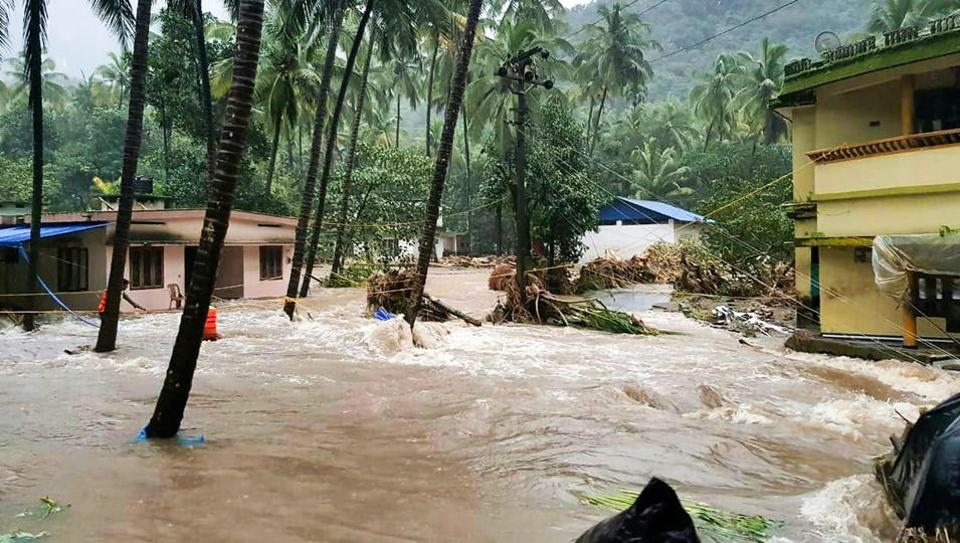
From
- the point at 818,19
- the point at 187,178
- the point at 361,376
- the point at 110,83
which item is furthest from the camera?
the point at 818,19

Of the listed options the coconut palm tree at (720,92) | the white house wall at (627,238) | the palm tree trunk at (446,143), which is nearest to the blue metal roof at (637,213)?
the white house wall at (627,238)

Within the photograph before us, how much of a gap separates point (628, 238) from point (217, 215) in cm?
3303

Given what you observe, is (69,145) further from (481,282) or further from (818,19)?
(818,19)

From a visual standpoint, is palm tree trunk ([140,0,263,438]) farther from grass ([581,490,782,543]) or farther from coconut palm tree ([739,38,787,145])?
coconut palm tree ([739,38,787,145])

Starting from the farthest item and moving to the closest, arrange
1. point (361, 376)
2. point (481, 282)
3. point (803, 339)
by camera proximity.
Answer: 1. point (481, 282)
2. point (803, 339)
3. point (361, 376)

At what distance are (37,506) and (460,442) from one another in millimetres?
4006

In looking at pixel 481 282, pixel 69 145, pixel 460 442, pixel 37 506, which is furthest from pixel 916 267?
pixel 69 145

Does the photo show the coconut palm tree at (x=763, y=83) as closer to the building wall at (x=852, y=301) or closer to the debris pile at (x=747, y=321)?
the debris pile at (x=747, y=321)

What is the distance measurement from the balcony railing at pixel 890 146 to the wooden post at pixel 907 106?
70 centimetres

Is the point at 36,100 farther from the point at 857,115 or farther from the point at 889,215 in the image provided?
the point at 857,115

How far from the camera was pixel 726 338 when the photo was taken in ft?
53.1

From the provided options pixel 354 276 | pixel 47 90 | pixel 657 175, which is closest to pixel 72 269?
pixel 354 276

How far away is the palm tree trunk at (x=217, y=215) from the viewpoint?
6.36m

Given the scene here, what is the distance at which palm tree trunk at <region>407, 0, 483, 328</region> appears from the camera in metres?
13.7
